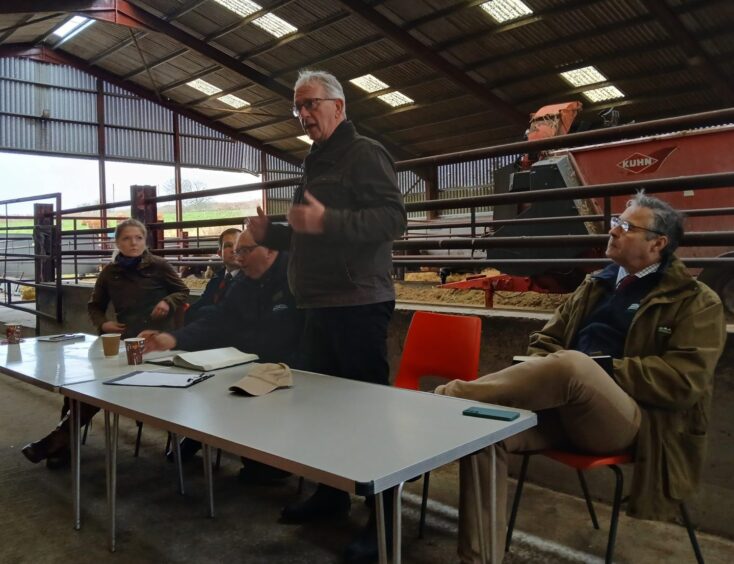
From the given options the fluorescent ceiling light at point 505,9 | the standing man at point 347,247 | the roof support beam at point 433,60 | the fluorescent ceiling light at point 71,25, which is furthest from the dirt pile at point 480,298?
the fluorescent ceiling light at point 71,25

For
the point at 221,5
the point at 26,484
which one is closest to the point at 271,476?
the point at 26,484

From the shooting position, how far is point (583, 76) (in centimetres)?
1091

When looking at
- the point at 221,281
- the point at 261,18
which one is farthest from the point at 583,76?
the point at 221,281

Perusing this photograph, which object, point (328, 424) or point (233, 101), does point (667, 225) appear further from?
point (233, 101)

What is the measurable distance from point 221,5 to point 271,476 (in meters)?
11.2

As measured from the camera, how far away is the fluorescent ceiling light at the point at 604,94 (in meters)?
11.1

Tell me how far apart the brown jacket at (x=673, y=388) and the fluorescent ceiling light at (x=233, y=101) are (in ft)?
50.2

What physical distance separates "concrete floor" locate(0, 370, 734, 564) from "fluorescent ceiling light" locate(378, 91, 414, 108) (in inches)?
453

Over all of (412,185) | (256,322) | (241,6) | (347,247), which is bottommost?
(256,322)

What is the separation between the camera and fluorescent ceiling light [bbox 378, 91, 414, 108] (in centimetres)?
1331

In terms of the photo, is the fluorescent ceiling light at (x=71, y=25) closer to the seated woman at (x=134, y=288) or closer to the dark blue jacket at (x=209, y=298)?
the seated woman at (x=134, y=288)

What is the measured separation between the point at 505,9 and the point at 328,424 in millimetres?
9622

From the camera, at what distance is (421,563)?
2096 millimetres

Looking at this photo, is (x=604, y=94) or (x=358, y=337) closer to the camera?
(x=358, y=337)
